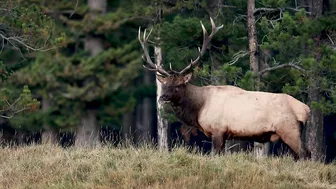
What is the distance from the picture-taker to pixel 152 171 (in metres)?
14.0

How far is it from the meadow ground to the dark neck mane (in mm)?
1976

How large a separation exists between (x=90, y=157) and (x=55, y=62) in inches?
463

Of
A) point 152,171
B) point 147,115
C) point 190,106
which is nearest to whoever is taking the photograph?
point 152,171

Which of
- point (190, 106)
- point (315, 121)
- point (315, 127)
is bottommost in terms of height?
point (315, 127)

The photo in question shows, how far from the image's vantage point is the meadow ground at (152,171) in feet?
45.2

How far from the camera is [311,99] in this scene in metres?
21.5

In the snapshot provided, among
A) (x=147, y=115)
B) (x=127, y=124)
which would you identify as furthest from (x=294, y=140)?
(x=147, y=115)

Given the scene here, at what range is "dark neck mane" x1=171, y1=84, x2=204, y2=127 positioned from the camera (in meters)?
17.2

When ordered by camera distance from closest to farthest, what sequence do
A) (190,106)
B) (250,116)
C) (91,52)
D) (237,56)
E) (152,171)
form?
(152,171) < (250,116) < (190,106) < (237,56) < (91,52)

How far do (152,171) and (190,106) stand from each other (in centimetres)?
350

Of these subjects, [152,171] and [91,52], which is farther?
[91,52]

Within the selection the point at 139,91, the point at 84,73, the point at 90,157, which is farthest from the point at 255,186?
the point at 139,91

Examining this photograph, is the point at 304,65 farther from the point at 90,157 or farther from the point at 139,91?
the point at 139,91

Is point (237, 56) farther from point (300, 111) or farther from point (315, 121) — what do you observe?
point (300, 111)
